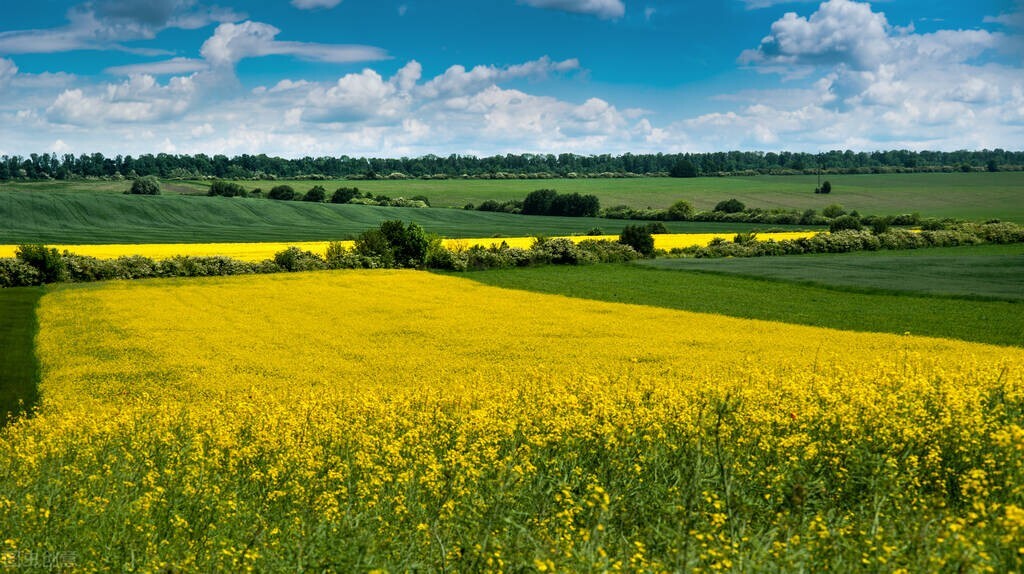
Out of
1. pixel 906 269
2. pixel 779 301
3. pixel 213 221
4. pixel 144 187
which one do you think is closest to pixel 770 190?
pixel 906 269

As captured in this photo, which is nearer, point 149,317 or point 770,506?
point 770,506

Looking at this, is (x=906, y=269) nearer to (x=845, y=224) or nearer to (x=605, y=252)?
(x=605, y=252)

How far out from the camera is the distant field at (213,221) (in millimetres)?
85812

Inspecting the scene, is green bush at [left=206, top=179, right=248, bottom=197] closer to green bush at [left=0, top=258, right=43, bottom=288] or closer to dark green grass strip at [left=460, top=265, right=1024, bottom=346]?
green bush at [left=0, top=258, right=43, bottom=288]

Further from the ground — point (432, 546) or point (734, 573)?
point (734, 573)

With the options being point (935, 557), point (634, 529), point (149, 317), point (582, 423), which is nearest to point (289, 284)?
point (149, 317)

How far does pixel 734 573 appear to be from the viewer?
6.27m

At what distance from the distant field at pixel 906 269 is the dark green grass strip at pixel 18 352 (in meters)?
40.9

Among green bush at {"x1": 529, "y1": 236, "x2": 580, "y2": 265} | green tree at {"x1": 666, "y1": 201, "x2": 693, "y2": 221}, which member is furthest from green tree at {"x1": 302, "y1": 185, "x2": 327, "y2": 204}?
green bush at {"x1": 529, "y1": 236, "x2": 580, "y2": 265}

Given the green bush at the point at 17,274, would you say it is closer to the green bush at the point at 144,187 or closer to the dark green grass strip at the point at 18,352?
the dark green grass strip at the point at 18,352

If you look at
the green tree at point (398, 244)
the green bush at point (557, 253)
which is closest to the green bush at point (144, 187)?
the green tree at point (398, 244)

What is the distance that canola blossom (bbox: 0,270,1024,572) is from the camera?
24.1 ft

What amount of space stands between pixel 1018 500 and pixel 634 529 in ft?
13.4

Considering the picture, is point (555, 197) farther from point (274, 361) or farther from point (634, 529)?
point (634, 529)
